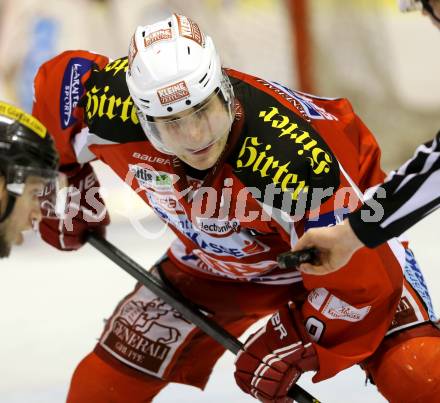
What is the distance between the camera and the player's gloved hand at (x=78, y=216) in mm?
2635

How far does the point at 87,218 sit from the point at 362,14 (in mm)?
2007

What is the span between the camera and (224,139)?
6.77ft

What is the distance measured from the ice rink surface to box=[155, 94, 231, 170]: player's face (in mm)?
930

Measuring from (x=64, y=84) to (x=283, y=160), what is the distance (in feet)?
2.34

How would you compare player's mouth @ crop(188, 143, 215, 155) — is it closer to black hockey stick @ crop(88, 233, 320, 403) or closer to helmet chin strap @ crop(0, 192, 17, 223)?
helmet chin strap @ crop(0, 192, 17, 223)

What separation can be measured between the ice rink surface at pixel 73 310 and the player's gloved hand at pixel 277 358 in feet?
1.60

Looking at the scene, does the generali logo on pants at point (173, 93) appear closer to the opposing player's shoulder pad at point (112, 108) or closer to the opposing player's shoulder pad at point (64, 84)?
the opposing player's shoulder pad at point (112, 108)

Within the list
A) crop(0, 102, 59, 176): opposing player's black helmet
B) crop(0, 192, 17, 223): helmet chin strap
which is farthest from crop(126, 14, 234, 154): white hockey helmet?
crop(0, 192, 17, 223): helmet chin strap

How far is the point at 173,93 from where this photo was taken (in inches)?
79.4

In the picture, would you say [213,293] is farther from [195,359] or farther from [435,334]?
[435,334]

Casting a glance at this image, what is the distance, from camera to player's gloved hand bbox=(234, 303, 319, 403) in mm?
2146

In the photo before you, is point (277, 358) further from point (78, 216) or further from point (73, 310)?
point (73, 310)

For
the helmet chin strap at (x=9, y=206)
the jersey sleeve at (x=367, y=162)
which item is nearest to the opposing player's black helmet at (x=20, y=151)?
the helmet chin strap at (x=9, y=206)

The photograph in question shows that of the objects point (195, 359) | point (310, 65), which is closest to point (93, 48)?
point (310, 65)
